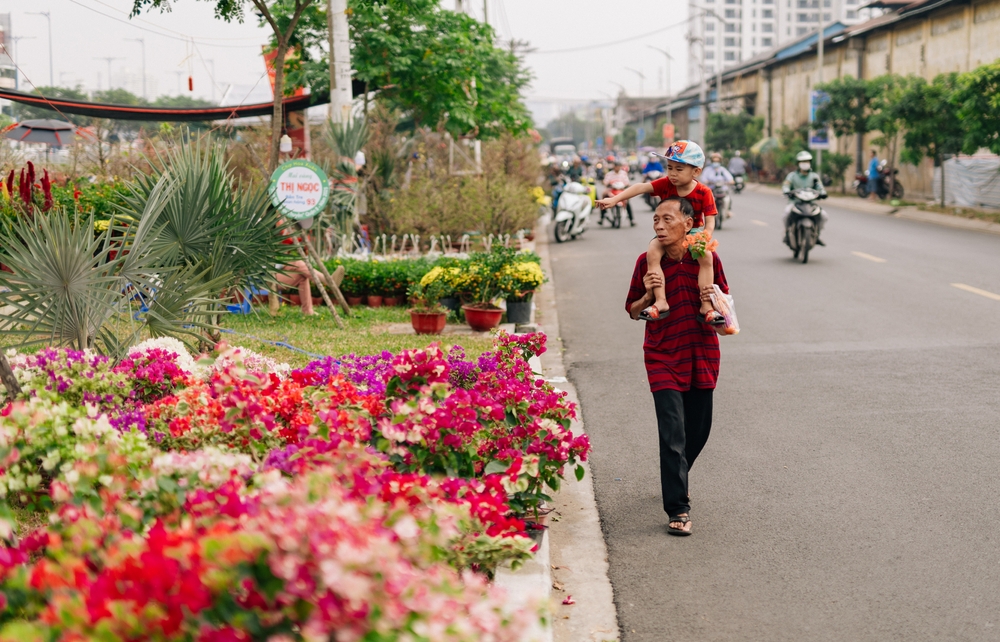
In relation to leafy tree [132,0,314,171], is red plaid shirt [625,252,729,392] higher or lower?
lower

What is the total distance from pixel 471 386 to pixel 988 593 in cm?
258

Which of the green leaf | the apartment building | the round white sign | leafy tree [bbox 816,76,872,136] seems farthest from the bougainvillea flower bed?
the apartment building

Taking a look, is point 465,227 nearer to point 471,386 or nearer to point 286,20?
point 286,20

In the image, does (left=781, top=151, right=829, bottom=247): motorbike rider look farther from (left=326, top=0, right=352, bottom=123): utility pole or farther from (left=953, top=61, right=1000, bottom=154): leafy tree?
(left=953, top=61, right=1000, bottom=154): leafy tree

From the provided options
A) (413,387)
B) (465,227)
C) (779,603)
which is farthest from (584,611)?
(465,227)

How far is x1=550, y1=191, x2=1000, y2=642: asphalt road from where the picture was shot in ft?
13.6

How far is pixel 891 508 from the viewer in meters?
5.28

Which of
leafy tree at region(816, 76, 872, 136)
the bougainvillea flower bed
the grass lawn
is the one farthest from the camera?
leafy tree at region(816, 76, 872, 136)

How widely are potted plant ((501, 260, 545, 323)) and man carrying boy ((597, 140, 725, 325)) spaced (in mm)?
5299

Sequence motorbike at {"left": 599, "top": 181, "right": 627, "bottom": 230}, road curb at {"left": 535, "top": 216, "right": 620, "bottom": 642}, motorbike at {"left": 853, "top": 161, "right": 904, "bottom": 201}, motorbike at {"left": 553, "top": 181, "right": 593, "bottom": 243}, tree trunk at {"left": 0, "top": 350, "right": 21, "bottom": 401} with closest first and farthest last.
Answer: road curb at {"left": 535, "top": 216, "right": 620, "bottom": 642} → tree trunk at {"left": 0, "top": 350, "right": 21, "bottom": 401} → motorbike at {"left": 553, "top": 181, "right": 593, "bottom": 243} → motorbike at {"left": 599, "top": 181, "right": 627, "bottom": 230} → motorbike at {"left": 853, "top": 161, "right": 904, "bottom": 201}

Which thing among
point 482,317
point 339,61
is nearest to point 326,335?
point 482,317

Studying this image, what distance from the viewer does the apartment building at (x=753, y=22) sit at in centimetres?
14800

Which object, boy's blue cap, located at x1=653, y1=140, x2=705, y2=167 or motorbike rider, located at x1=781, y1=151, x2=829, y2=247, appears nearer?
boy's blue cap, located at x1=653, y1=140, x2=705, y2=167

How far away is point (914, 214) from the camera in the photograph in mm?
28516
